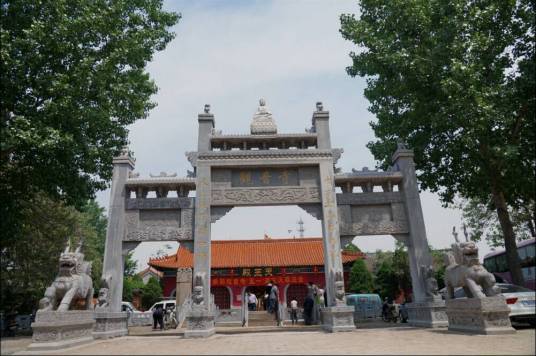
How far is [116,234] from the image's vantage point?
1060 cm

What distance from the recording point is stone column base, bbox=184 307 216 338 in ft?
30.9

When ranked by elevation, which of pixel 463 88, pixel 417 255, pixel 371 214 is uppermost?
pixel 463 88

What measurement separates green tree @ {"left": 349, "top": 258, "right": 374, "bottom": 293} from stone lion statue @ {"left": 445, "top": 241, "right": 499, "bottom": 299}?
15538 mm

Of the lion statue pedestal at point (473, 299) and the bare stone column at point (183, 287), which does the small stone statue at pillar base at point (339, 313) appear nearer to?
the lion statue pedestal at point (473, 299)

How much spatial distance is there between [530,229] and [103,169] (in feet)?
72.1

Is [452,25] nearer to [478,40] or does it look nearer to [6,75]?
[478,40]

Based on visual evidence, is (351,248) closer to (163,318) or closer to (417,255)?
(163,318)

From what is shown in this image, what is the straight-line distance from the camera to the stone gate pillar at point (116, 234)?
10.3 metres

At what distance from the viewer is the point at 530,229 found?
2134cm

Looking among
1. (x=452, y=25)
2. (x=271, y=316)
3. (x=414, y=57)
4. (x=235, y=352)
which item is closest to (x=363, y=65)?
(x=414, y=57)

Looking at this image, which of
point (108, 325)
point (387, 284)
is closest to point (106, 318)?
point (108, 325)

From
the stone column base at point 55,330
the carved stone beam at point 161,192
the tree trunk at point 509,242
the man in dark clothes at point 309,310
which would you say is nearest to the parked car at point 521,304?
the tree trunk at point 509,242

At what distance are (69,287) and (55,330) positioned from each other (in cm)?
94

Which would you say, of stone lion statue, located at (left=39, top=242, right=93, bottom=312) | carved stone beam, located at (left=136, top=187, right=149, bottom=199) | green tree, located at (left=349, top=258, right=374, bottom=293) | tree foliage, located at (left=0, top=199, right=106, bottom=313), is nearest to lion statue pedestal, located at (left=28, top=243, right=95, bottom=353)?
stone lion statue, located at (left=39, top=242, right=93, bottom=312)
